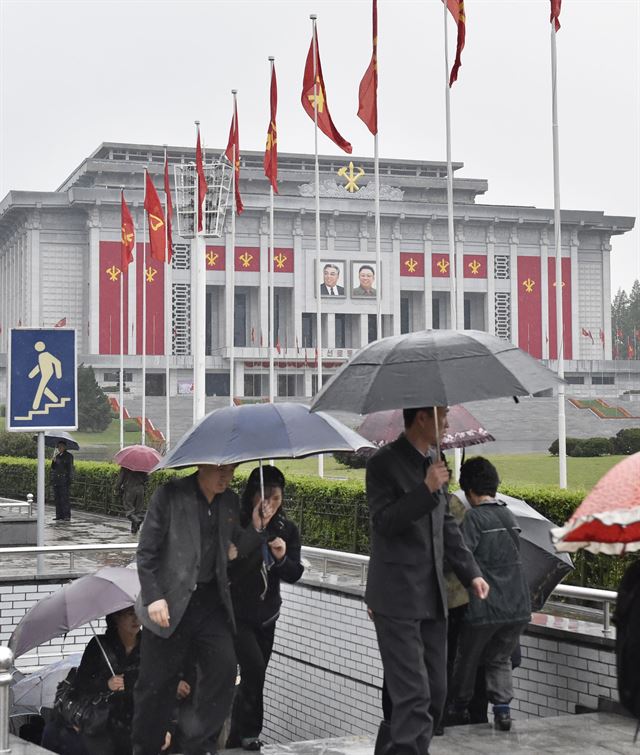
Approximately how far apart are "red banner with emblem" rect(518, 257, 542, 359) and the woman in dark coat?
57.9 meters

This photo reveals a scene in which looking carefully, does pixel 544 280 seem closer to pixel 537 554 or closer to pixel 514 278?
pixel 514 278

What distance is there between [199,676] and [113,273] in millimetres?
54805

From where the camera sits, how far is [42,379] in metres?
8.48

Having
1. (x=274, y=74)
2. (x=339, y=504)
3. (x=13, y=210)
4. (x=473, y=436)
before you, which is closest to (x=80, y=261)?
(x=13, y=210)

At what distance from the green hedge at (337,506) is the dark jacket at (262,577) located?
140 inches

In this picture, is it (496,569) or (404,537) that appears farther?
(496,569)

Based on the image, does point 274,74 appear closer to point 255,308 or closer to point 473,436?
point 473,436

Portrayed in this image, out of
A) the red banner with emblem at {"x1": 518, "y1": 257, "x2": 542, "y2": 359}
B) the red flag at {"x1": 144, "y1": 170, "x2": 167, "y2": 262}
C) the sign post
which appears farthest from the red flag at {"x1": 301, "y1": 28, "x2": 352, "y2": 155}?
the red banner with emblem at {"x1": 518, "y1": 257, "x2": 542, "y2": 359}

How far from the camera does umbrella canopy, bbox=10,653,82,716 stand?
22.3 feet

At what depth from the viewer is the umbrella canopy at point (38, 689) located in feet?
22.3


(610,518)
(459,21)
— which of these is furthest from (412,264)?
(610,518)

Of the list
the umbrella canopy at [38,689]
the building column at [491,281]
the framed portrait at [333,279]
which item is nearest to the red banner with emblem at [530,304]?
the building column at [491,281]

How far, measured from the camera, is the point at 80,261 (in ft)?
203

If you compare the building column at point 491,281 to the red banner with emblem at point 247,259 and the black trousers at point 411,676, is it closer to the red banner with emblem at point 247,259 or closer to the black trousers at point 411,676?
the red banner with emblem at point 247,259
